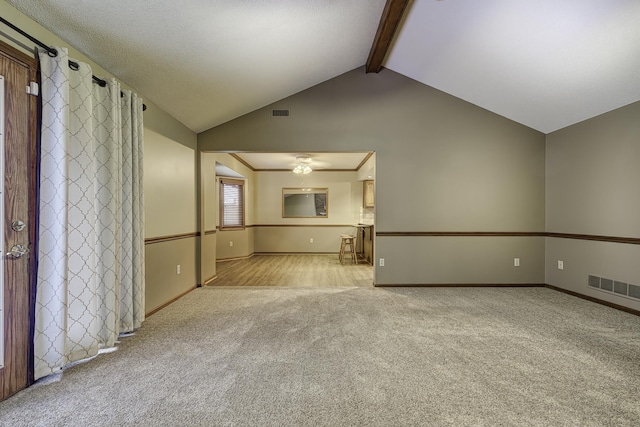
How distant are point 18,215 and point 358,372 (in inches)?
94.8

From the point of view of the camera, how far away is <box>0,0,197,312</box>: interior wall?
3283 millimetres

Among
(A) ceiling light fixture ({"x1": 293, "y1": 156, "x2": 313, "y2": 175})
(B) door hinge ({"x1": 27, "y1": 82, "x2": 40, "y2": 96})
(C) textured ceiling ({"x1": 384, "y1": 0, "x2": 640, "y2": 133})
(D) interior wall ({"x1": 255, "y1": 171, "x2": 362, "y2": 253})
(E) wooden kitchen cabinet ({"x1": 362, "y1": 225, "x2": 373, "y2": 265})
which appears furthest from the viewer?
(D) interior wall ({"x1": 255, "y1": 171, "x2": 362, "y2": 253})

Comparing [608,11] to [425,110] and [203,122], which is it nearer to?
[425,110]

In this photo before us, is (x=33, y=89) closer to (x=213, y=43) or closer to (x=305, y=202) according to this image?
(x=213, y=43)

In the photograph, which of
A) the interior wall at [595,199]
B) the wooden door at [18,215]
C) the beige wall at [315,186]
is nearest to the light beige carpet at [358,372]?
the wooden door at [18,215]

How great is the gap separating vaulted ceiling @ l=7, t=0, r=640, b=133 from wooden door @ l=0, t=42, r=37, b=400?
464mm

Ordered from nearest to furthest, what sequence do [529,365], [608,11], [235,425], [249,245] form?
1. [235,425]
2. [529,365]
3. [608,11]
4. [249,245]

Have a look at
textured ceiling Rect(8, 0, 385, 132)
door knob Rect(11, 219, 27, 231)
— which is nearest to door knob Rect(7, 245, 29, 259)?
door knob Rect(11, 219, 27, 231)

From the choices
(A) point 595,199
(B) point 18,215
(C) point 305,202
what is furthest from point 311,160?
(B) point 18,215

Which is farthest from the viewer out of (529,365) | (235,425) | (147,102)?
(147,102)

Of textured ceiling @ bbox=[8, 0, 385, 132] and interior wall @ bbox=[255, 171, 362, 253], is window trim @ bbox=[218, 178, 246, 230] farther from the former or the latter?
textured ceiling @ bbox=[8, 0, 385, 132]

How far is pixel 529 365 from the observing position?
2.14 meters

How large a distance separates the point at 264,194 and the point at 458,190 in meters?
5.53

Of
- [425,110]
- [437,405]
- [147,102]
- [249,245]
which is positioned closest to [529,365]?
[437,405]
